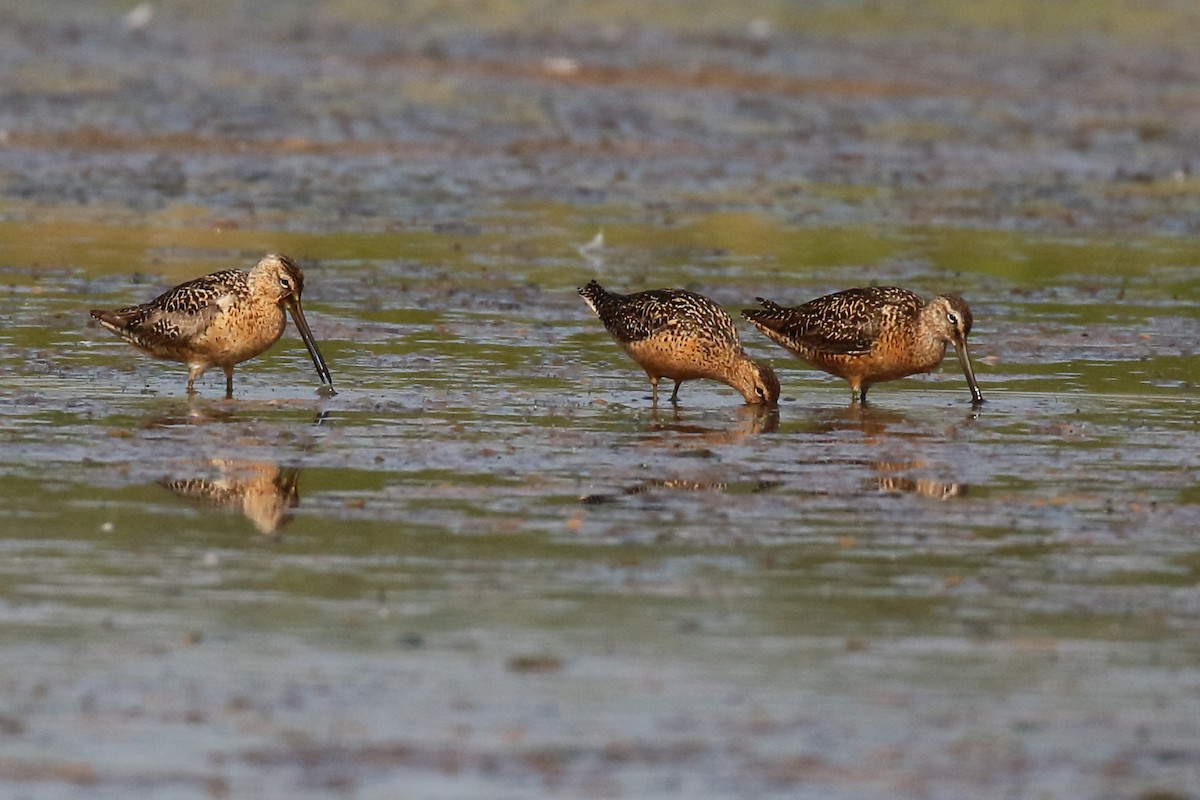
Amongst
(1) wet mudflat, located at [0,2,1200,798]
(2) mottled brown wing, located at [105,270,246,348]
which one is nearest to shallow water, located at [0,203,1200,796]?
(1) wet mudflat, located at [0,2,1200,798]

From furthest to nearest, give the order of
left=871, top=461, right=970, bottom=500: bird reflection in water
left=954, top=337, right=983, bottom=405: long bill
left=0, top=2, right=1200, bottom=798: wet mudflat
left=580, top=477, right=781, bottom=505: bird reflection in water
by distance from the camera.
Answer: left=954, top=337, right=983, bottom=405: long bill
left=871, top=461, right=970, bottom=500: bird reflection in water
left=580, top=477, right=781, bottom=505: bird reflection in water
left=0, top=2, right=1200, bottom=798: wet mudflat

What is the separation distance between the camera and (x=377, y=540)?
9984 millimetres

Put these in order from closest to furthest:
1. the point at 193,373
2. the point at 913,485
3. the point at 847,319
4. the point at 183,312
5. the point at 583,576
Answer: the point at 583,576 → the point at 913,485 → the point at 183,312 → the point at 193,373 → the point at 847,319

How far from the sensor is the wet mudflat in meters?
7.36

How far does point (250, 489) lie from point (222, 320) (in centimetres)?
294

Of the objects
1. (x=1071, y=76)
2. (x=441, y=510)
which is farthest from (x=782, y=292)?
(x=1071, y=76)

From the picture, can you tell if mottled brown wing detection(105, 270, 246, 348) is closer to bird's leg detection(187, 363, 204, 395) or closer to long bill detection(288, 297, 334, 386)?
bird's leg detection(187, 363, 204, 395)

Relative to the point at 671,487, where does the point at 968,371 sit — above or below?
above

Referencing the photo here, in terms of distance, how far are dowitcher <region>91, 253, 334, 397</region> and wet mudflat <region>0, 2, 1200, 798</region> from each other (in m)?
0.26

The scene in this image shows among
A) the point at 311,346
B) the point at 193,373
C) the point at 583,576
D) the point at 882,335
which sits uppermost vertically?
the point at 882,335

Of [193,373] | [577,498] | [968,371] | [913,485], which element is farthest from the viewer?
[968,371]

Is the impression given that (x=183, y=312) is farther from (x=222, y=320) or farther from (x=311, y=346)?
(x=311, y=346)

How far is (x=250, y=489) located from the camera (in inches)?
433

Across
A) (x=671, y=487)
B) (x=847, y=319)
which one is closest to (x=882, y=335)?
(x=847, y=319)
